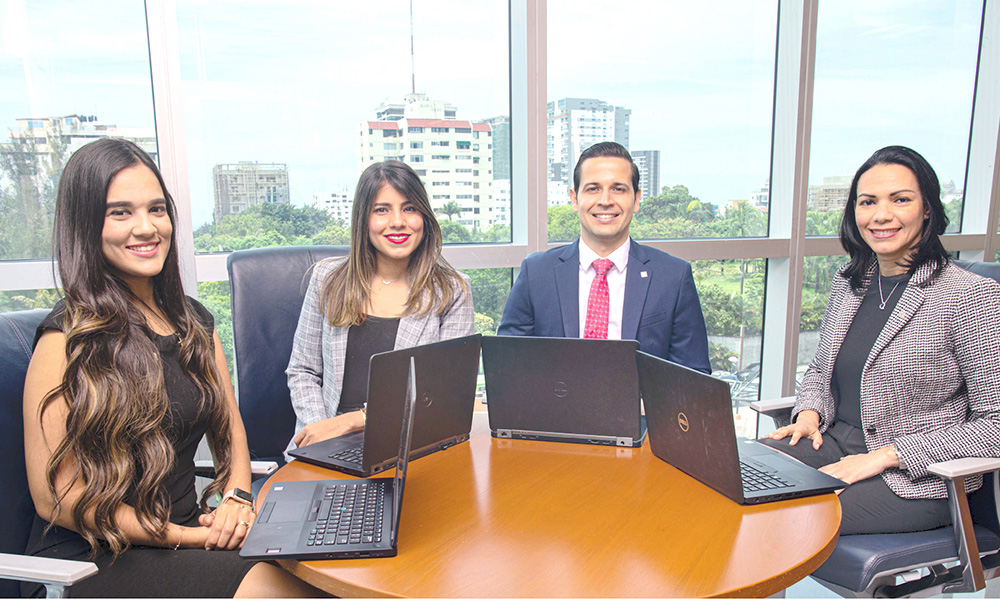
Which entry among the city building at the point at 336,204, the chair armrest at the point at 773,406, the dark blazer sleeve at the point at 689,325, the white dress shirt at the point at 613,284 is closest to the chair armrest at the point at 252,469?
the white dress shirt at the point at 613,284

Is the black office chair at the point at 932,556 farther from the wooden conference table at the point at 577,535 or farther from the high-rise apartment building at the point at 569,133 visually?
the high-rise apartment building at the point at 569,133

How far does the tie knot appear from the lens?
2301 mm

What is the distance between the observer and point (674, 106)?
10.8ft

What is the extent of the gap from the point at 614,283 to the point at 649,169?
1.25m

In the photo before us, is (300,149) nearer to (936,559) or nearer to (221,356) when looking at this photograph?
(221,356)

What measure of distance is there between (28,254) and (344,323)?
126 centimetres

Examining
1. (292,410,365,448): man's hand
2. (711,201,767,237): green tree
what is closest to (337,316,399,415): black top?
(292,410,365,448): man's hand

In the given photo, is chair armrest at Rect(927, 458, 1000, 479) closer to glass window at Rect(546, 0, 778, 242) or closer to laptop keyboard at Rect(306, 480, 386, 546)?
laptop keyboard at Rect(306, 480, 386, 546)

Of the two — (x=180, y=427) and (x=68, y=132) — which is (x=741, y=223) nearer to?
(x=180, y=427)

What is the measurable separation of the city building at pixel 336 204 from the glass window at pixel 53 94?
2.26 feet

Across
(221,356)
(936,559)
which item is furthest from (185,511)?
(936,559)

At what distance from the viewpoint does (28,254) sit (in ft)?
→ 7.40

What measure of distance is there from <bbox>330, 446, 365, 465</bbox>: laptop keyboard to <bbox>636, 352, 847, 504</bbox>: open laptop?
2.39ft

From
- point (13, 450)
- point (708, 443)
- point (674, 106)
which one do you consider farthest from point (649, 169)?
point (13, 450)
